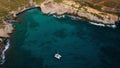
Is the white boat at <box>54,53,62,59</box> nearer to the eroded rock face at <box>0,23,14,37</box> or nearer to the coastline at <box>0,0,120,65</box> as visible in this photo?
the coastline at <box>0,0,120,65</box>

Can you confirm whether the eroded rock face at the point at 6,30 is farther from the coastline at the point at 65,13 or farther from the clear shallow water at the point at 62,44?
the clear shallow water at the point at 62,44

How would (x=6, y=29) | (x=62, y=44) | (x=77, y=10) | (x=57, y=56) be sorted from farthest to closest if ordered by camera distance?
(x=77, y=10)
(x=6, y=29)
(x=62, y=44)
(x=57, y=56)

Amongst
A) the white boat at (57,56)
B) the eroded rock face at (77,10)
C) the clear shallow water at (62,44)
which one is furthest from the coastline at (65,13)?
the white boat at (57,56)

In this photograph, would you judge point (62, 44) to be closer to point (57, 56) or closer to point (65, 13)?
point (57, 56)

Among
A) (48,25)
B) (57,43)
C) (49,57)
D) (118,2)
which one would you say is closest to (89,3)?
(118,2)

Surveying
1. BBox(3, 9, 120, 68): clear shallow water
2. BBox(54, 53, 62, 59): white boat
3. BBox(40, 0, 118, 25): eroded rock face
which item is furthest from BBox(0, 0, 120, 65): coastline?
BBox(54, 53, 62, 59): white boat

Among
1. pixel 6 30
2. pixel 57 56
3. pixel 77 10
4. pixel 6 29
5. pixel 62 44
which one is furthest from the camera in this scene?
pixel 77 10

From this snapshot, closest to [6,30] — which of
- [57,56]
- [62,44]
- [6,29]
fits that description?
[6,29]
